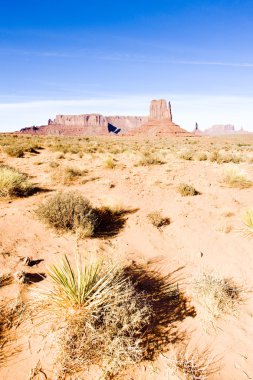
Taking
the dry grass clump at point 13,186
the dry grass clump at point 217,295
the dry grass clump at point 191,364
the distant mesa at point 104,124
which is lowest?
the dry grass clump at point 191,364

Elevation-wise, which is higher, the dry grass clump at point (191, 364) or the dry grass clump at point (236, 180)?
the dry grass clump at point (236, 180)

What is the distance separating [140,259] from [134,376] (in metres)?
2.18

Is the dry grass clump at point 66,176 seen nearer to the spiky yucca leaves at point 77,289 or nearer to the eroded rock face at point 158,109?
the spiky yucca leaves at point 77,289

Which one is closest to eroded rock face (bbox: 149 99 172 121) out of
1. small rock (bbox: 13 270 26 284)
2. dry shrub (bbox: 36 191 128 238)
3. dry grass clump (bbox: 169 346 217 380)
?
dry shrub (bbox: 36 191 128 238)

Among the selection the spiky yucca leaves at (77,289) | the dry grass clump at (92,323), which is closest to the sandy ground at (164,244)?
the dry grass clump at (92,323)

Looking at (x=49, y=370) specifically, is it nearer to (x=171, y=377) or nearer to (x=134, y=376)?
(x=134, y=376)

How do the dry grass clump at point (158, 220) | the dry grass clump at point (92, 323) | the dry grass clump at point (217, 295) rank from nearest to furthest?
1. the dry grass clump at point (92, 323)
2. the dry grass clump at point (217, 295)
3. the dry grass clump at point (158, 220)

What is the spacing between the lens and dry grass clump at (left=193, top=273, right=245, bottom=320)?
3.56m

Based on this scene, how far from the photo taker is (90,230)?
200 inches

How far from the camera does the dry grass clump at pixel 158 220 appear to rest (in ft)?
19.5

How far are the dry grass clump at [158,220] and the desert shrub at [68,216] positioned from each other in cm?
134

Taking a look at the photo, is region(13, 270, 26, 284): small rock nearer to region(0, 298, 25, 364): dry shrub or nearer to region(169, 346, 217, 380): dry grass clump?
region(0, 298, 25, 364): dry shrub

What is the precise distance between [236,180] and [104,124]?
562 ft

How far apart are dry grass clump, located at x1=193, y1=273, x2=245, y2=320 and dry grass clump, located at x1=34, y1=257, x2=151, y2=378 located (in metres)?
0.94
